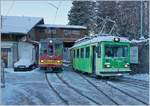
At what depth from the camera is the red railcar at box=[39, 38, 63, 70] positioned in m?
31.7

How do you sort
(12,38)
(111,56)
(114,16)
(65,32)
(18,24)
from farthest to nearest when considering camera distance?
(65,32)
(114,16)
(18,24)
(12,38)
(111,56)

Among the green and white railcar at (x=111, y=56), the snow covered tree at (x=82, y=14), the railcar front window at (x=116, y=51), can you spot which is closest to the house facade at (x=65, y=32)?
the snow covered tree at (x=82, y=14)

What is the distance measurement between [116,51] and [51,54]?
9362 millimetres

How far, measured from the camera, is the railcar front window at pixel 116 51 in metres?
23.5

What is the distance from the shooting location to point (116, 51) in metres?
23.7

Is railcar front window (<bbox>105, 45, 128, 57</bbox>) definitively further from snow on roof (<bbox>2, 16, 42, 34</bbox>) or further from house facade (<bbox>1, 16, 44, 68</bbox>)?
snow on roof (<bbox>2, 16, 42, 34</bbox>)

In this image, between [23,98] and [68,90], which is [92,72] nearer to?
[68,90]

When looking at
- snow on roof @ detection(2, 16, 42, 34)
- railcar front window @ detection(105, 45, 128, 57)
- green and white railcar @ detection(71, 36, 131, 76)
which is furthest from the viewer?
snow on roof @ detection(2, 16, 42, 34)

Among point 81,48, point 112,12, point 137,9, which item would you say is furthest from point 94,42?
point 112,12

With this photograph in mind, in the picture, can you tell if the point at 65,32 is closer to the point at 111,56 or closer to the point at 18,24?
the point at 18,24

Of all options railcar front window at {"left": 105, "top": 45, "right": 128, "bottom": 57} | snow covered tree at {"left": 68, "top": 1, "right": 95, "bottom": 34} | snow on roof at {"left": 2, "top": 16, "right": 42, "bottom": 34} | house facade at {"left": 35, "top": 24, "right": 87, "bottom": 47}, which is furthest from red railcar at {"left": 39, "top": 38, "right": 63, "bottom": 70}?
snow covered tree at {"left": 68, "top": 1, "right": 95, "bottom": 34}

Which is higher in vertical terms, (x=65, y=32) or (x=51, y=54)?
(x=65, y=32)

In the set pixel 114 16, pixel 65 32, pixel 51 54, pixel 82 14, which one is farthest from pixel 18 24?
pixel 82 14

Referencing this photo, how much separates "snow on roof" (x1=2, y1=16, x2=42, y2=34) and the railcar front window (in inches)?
897
